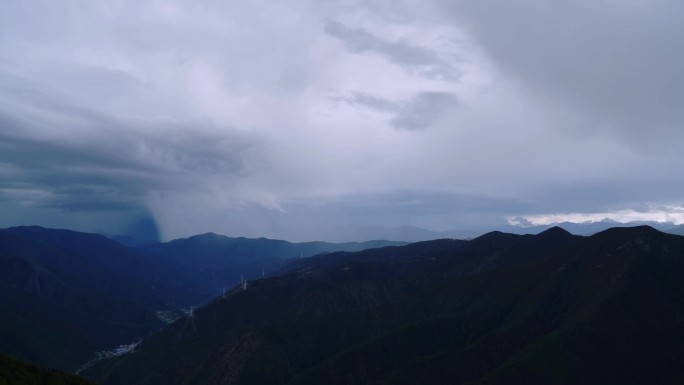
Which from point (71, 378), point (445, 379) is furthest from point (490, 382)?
point (71, 378)

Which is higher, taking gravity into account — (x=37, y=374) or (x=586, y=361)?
(x=37, y=374)

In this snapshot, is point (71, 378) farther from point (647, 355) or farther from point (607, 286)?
point (607, 286)

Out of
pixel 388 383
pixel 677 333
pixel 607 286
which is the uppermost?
pixel 607 286

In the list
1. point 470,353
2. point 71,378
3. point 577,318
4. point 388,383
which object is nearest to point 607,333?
point 577,318

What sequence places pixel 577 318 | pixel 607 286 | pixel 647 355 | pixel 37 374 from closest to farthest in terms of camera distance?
pixel 37 374 < pixel 647 355 < pixel 577 318 < pixel 607 286

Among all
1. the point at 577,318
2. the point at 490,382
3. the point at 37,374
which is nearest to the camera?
the point at 37,374

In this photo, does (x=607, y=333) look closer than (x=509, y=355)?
Yes
